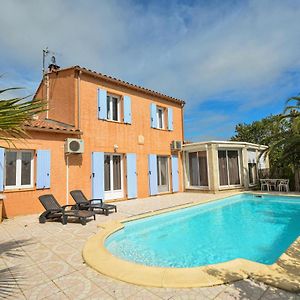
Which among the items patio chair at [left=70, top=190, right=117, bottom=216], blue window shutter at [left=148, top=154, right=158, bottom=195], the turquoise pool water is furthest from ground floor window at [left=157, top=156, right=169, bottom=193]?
patio chair at [left=70, top=190, right=117, bottom=216]

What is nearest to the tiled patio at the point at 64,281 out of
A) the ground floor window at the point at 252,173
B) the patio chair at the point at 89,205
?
the patio chair at the point at 89,205

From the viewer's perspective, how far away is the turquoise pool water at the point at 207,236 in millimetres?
6133

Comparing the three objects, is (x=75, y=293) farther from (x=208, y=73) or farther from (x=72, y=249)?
(x=208, y=73)

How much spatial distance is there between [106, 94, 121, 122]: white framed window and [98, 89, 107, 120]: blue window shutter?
2.41ft

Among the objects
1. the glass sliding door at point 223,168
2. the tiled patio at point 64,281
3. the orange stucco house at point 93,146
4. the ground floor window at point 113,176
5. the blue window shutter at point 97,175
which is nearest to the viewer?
the tiled patio at point 64,281

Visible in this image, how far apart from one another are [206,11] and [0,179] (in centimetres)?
1200

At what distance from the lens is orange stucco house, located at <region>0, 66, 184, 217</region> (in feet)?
34.1

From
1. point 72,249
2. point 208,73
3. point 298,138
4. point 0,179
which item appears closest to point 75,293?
point 72,249

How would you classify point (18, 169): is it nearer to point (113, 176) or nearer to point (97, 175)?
point (97, 175)

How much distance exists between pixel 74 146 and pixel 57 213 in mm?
3715

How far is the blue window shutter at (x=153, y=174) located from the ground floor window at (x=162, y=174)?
870 mm

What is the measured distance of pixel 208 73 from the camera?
18.9 m

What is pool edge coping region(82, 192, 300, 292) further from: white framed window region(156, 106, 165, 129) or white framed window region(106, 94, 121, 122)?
white framed window region(156, 106, 165, 129)

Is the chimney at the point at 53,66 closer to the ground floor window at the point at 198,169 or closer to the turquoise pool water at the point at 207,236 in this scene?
the turquoise pool water at the point at 207,236
